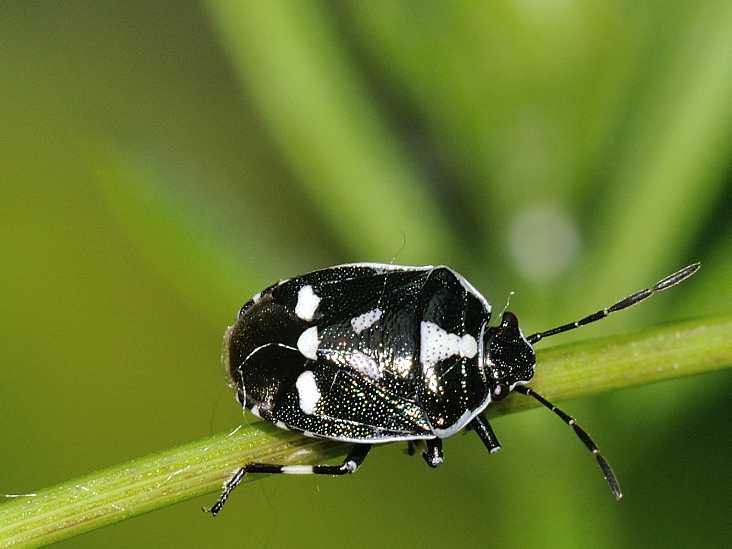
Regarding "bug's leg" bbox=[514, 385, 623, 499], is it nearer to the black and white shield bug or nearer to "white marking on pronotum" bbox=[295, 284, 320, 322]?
the black and white shield bug

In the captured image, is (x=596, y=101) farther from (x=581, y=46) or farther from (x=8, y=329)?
(x=8, y=329)

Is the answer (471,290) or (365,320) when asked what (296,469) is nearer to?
(365,320)

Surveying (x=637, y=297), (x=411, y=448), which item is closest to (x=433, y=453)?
(x=411, y=448)

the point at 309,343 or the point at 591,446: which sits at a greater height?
the point at 309,343

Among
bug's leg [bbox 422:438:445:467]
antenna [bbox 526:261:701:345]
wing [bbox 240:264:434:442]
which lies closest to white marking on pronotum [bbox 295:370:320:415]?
wing [bbox 240:264:434:442]

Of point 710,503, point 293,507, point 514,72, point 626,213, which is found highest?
point 514,72

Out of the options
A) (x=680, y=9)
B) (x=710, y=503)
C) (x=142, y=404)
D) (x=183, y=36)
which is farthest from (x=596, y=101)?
(x=183, y=36)

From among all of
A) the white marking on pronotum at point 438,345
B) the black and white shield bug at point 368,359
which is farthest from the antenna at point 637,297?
the white marking on pronotum at point 438,345
